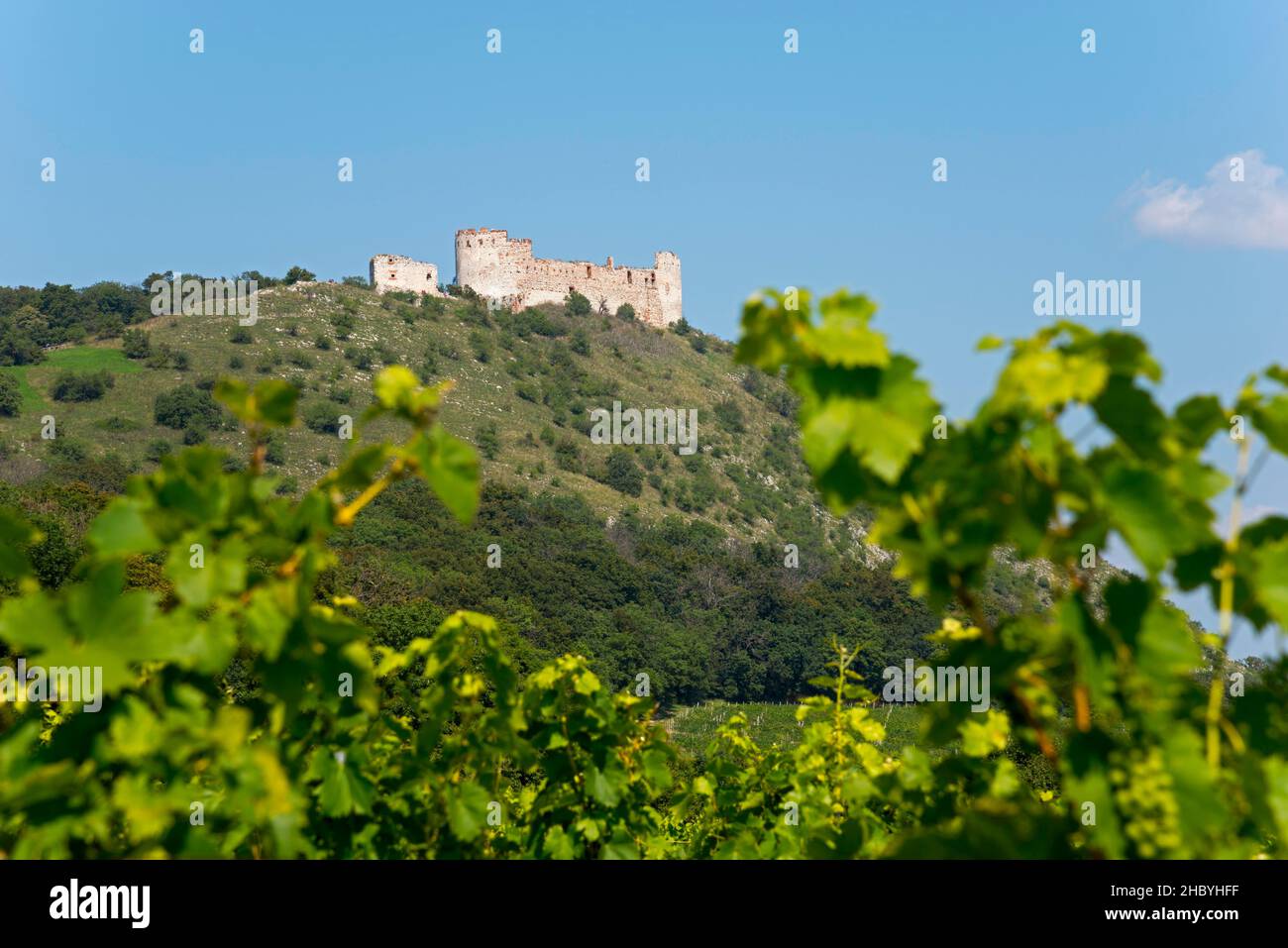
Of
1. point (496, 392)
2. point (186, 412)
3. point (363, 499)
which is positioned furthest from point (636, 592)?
point (363, 499)

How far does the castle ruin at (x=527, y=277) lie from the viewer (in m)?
98.3

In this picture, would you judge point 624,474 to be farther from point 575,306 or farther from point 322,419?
point 575,306

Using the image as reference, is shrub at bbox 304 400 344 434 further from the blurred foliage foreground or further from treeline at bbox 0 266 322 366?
the blurred foliage foreground

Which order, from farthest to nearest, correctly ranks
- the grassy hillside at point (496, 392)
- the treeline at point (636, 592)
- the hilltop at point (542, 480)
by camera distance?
the grassy hillside at point (496, 392) → the hilltop at point (542, 480) → the treeline at point (636, 592)

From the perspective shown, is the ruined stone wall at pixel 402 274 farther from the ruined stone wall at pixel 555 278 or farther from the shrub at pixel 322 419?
the shrub at pixel 322 419

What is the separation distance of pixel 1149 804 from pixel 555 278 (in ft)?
337

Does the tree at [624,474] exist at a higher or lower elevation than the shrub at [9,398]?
lower

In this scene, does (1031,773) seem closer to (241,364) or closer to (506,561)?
(506,561)

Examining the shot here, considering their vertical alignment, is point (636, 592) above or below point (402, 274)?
below

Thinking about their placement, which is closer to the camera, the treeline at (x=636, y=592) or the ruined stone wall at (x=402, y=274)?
the treeline at (x=636, y=592)

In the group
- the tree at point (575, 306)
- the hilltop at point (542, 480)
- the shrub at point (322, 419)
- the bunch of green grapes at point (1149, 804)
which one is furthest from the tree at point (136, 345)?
the bunch of green grapes at point (1149, 804)

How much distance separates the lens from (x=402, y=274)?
9794cm

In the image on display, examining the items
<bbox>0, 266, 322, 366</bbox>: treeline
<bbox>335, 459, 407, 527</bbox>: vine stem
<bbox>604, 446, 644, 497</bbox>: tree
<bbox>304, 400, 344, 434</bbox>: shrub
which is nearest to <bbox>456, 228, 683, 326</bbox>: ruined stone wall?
<bbox>0, 266, 322, 366</bbox>: treeline
